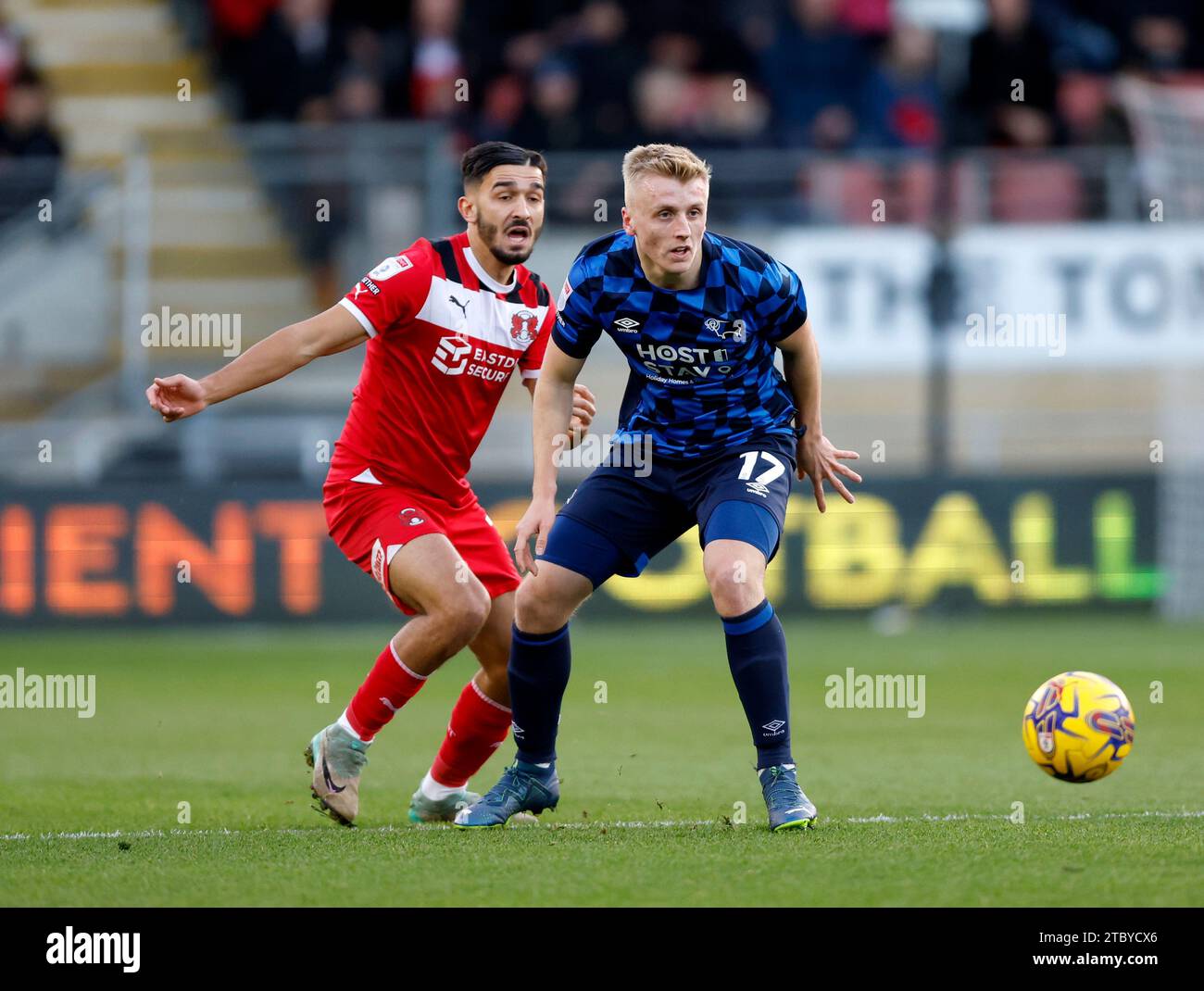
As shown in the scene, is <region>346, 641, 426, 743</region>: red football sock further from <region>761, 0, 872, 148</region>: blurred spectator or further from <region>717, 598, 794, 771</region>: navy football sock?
<region>761, 0, 872, 148</region>: blurred spectator

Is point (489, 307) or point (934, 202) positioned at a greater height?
point (934, 202)

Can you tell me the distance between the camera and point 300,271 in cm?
1556

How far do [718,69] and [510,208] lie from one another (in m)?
11.5

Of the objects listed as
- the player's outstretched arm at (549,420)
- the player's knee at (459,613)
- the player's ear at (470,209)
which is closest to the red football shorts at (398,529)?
the player's knee at (459,613)

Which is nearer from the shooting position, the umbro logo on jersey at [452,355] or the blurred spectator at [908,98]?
the umbro logo on jersey at [452,355]

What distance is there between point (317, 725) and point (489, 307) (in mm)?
3775

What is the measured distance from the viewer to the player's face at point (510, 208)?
21.5ft

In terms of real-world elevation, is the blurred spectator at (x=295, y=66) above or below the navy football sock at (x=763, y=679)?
above

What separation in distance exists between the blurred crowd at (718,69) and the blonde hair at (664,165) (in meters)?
10.4

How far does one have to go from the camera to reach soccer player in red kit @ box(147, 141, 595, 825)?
644 centimetres

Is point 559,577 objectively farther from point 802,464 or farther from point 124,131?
point 124,131

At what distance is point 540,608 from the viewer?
621 cm

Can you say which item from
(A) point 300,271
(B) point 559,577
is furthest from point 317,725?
(A) point 300,271

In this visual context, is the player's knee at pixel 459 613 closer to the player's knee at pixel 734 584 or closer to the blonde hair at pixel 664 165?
the player's knee at pixel 734 584
